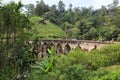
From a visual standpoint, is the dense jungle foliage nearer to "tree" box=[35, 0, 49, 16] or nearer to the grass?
the grass

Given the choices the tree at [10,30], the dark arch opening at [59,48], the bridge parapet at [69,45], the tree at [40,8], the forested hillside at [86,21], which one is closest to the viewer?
the tree at [10,30]

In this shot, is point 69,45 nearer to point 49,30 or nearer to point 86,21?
point 86,21

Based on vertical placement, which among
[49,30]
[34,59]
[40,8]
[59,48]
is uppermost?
[40,8]

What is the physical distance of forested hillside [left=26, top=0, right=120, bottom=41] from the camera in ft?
155

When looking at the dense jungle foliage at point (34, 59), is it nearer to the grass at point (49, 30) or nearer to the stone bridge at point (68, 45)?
the stone bridge at point (68, 45)

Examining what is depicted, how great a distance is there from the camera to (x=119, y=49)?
24.4 metres

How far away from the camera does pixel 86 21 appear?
2287 inches

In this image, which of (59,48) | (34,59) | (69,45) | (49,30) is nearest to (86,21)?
(49,30)

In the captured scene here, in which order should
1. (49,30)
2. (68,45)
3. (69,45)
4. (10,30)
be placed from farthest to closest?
1. (49,30)
2. (68,45)
3. (69,45)
4. (10,30)

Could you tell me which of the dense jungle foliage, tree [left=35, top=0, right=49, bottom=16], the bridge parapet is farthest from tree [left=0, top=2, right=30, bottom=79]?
tree [left=35, top=0, right=49, bottom=16]

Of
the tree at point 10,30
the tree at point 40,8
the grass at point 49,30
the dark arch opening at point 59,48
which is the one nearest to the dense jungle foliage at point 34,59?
the tree at point 10,30

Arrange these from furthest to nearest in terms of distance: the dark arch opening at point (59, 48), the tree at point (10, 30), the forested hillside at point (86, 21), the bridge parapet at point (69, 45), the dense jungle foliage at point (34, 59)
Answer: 1. the forested hillside at point (86, 21)
2. the dark arch opening at point (59, 48)
3. the bridge parapet at point (69, 45)
4. the dense jungle foliage at point (34, 59)
5. the tree at point (10, 30)

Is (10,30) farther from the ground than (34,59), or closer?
farther from the ground

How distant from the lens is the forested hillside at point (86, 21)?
4716cm
